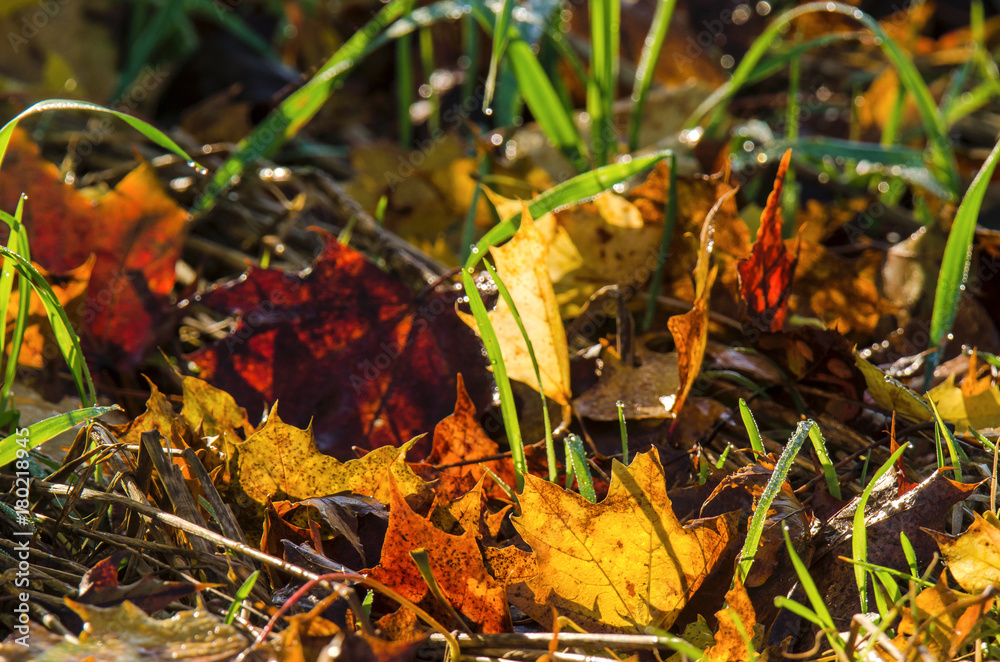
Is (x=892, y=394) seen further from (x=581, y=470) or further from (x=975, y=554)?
(x=581, y=470)

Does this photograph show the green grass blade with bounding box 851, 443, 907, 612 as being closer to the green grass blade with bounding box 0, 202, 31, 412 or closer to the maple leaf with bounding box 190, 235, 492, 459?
the maple leaf with bounding box 190, 235, 492, 459

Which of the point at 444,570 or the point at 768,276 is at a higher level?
the point at 768,276

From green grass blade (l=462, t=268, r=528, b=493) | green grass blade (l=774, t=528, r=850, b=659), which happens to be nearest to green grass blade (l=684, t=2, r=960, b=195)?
green grass blade (l=462, t=268, r=528, b=493)

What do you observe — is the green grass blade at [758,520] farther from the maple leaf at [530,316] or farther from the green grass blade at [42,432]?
the green grass blade at [42,432]

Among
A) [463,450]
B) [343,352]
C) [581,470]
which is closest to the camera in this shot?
[581,470]

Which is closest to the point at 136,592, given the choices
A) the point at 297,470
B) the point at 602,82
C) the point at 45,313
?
the point at 297,470

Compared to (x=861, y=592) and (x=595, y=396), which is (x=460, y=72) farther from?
(x=861, y=592)
